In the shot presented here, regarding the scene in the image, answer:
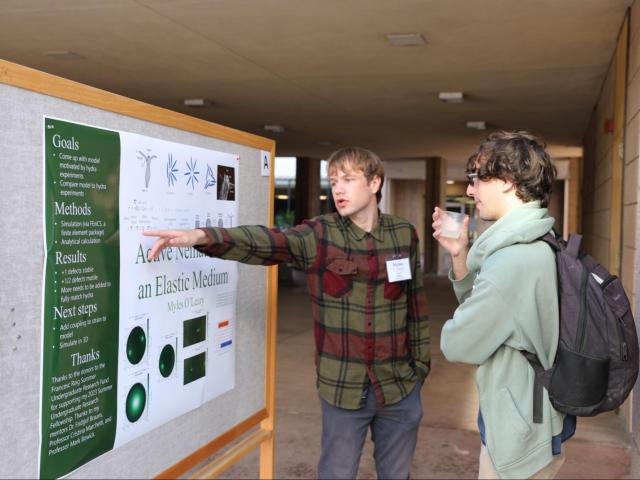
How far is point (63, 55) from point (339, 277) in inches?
196

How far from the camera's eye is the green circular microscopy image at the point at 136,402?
1815 millimetres

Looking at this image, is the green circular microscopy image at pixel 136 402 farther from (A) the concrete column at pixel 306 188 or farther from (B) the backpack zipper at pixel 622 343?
(A) the concrete column at pixel 306 188

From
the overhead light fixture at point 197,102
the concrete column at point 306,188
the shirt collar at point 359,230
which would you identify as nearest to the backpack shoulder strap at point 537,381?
the shirt collar at point 359,230

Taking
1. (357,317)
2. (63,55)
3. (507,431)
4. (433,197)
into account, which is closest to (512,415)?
(507,431)

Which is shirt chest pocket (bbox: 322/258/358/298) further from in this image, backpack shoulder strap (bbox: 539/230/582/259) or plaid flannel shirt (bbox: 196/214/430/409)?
backpack shoulder strap (bbox: 539/230/582/259)

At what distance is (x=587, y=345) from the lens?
1492 millimetres

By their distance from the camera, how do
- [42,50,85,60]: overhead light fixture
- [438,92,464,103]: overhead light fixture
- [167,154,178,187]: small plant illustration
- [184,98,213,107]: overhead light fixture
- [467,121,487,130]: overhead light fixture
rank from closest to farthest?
[167,154,178,187]: small plant illustration, [42,50,85,60]: overhead light fixture, [438,92,464,103]: overhead light fixture, [184,98,213,107]: overhead light fixture, [467,121,487,130]: overhead light fixture

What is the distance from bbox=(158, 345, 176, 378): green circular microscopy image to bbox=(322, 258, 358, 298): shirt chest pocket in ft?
1.85

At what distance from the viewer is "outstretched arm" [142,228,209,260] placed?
1.79 meters

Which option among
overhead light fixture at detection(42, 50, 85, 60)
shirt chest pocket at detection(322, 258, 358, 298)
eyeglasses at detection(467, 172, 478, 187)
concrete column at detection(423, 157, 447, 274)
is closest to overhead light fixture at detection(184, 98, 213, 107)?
overhead light fixture at detection(42, 50, 85, 60)

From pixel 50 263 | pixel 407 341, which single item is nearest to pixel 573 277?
pixel 407 341

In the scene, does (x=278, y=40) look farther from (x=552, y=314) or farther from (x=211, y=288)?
(x=552, y=314)

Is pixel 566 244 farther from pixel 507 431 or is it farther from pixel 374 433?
pixel 374 433

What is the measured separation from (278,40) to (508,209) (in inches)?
167
